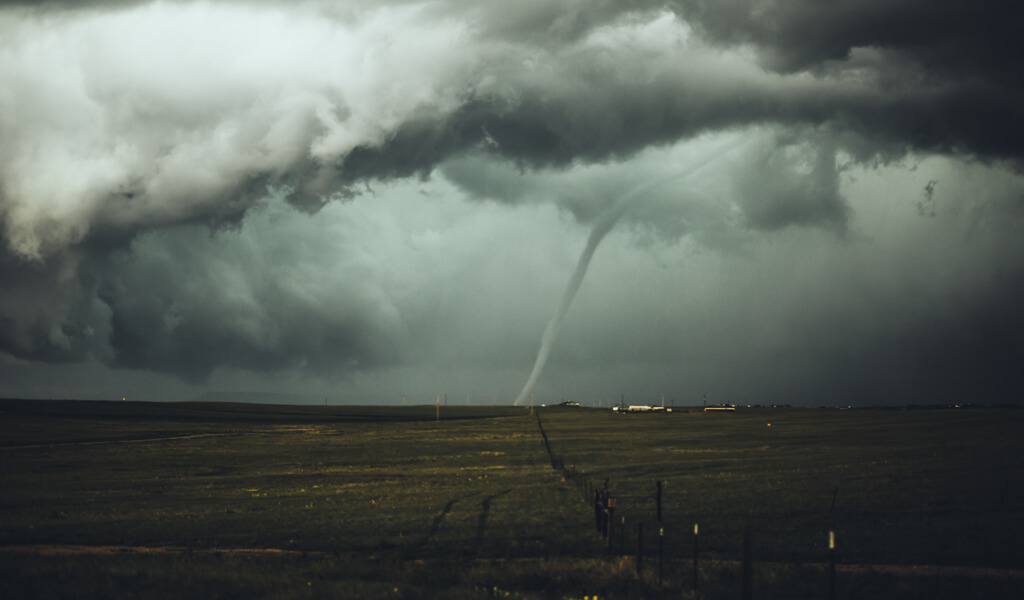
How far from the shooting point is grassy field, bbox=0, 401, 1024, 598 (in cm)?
2745

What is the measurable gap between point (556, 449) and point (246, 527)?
61.8 meters

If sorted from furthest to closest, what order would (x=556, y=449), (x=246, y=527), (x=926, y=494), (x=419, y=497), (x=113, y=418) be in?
1. (x=113, y=418)
2. (x=556, y=449)
3. (x=419, y=497)
4. (x=926, y=494)
5. (x=246, y=527)

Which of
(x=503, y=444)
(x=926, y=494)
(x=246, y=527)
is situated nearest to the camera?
(x=246, y=527)

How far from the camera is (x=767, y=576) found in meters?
28.0

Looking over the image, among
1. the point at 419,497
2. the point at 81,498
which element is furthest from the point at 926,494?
the point at 81,498

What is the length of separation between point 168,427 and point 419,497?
133m

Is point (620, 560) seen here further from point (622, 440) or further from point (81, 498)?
point (622, 440)

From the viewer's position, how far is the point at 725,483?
5522 centimetres

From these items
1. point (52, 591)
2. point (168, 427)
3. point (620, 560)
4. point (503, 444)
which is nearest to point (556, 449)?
point (503, 444)

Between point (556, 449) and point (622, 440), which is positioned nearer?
point (556, 449)

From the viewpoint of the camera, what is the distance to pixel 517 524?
3950cm

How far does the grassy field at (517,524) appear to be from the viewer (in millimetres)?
27453

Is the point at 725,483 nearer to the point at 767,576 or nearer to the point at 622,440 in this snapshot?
the point at 767,576

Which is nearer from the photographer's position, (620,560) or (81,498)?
(620,560)
